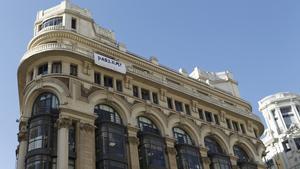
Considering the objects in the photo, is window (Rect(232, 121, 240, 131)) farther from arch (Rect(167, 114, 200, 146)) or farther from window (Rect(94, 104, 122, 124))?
window (Rect(94, 104, 122, 124))

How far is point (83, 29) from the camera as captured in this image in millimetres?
56250

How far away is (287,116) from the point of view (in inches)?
3297

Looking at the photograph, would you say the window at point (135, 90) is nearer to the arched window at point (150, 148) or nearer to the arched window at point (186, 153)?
the arched window at point (150, 148)

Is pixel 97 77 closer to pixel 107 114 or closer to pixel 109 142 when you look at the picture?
pixel 107 114

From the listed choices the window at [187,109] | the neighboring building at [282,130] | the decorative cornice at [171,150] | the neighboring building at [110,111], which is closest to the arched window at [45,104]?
the neighboring building at [110,111]

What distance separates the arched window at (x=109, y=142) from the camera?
138ft

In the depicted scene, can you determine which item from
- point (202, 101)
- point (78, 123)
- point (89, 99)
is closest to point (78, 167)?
point (78, 123)

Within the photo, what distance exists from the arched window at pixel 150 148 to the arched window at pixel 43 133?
979cm

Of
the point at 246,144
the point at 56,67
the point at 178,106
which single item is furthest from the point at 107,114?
the point at 246,144

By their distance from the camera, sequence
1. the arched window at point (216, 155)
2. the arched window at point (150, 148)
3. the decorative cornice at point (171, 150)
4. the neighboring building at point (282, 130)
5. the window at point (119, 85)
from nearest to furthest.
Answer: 1. the arched window at point (150, 148)
2. the decorative cornice at point (171, 150)
3. the window at point (119, 85)
4. the arched window at point (216, 155)
5. the neighboring building at point (282, 130)

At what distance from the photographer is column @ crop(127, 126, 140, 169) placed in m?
44.2

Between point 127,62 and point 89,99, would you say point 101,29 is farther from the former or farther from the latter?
point 89,99

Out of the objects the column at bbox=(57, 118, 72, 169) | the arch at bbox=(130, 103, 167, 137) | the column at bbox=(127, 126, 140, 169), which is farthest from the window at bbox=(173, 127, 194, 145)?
the column at bbox=(57, 118, 72, 169)

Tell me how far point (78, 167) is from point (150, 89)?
16.9m
